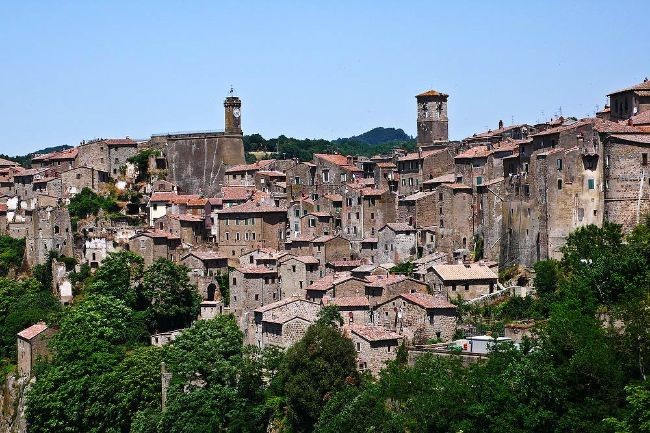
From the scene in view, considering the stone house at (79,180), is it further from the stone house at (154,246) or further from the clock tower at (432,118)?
the clock tower at (432,118)

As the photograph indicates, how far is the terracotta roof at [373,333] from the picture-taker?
53.4 metres

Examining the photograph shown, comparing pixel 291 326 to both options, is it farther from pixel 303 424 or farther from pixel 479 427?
pixel 479 427

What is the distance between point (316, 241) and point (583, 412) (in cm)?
2777

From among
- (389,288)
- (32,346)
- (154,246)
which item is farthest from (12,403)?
(389,288)

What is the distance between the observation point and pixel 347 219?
7325cm

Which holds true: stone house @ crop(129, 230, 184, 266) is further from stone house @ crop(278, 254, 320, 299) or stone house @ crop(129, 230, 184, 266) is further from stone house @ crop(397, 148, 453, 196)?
stone house @ crop(397, 148, 453, 196)

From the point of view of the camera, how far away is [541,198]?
195 ft

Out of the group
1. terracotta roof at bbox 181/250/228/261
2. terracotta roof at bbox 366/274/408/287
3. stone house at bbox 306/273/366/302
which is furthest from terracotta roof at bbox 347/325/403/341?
terracotta roof at bbox 181/250/228/261

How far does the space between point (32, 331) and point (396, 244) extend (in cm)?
1938

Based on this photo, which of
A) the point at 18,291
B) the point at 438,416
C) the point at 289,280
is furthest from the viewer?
the point at 18,291

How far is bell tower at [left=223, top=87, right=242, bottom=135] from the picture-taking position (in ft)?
291

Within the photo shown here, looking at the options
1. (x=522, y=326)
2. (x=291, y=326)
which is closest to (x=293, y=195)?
(x=291, y=326)

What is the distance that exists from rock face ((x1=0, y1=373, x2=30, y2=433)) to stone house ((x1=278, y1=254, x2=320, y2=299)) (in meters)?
13.9

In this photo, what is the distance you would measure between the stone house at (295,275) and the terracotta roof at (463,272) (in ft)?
25.0
